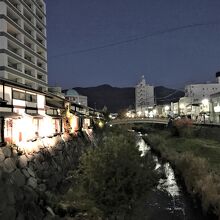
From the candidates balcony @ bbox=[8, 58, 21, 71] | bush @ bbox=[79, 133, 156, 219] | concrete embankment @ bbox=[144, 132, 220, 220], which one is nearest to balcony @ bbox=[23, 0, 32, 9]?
balcony @ bbox=[8, 58, 21, 71]

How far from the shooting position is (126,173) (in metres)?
17.5

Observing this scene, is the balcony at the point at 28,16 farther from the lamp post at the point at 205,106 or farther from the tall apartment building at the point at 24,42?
the lamp post at the point at 205,106

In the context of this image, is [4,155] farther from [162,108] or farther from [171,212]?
[162,108]

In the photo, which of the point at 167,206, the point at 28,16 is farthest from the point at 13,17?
the point at 167,206

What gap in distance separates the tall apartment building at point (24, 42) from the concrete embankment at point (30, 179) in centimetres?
2651

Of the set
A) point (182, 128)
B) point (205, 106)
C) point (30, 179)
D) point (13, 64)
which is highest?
point (13, 64)

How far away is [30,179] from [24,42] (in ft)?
156

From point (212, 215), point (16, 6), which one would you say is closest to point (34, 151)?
point (212, 215)

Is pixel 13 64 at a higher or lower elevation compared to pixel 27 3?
lower

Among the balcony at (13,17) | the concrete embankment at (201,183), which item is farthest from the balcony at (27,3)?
the concrete embankment at (201,183)

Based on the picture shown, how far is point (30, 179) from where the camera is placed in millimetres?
21672

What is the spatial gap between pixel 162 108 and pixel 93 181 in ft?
420

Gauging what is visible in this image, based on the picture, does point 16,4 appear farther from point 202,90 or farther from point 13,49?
point 202,90

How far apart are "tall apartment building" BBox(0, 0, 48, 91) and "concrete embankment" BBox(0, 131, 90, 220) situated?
87.0ft
